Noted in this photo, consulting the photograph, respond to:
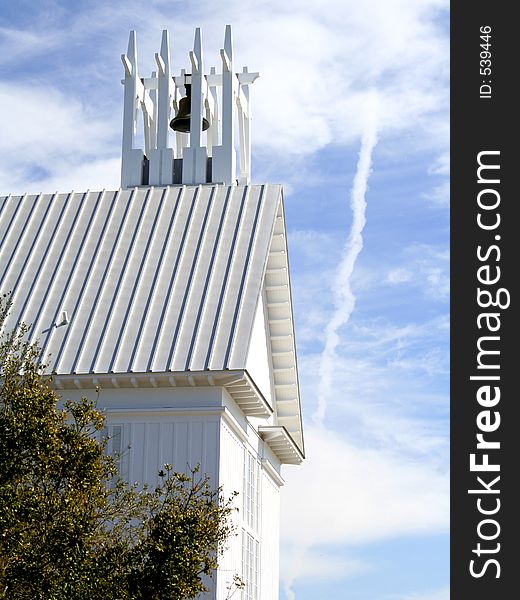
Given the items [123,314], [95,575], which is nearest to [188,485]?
[123,314]

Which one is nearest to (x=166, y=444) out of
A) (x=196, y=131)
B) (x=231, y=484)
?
(x=231, y=484)

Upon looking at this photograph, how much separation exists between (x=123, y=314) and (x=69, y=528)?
11326 millimetres

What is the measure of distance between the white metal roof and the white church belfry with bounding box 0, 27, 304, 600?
0.04m

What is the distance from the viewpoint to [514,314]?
19.0 meters

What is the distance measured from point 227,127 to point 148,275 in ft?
28.1

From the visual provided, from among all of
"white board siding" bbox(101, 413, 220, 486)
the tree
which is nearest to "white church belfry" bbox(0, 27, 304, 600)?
"white board siding" bbox(101, 413, 220, 486)

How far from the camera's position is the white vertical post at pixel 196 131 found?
118 ft

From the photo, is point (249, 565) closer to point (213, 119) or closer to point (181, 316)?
point (181, 316)

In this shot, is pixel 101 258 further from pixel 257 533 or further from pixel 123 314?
pixel 257 533

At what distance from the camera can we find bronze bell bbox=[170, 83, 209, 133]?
37.6 meters

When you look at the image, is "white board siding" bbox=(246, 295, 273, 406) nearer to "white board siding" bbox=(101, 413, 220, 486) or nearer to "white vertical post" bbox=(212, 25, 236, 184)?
"white board siding" bbox=(101, 413, 220, 486)

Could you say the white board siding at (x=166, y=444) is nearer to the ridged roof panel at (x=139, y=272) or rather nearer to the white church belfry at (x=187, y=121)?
the ridged roof panel at (x=139, y=272)

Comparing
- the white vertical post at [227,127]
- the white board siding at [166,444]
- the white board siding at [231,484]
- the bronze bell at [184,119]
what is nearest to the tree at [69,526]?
the white board siding at [166,444]

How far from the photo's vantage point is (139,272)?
97.3 ft
